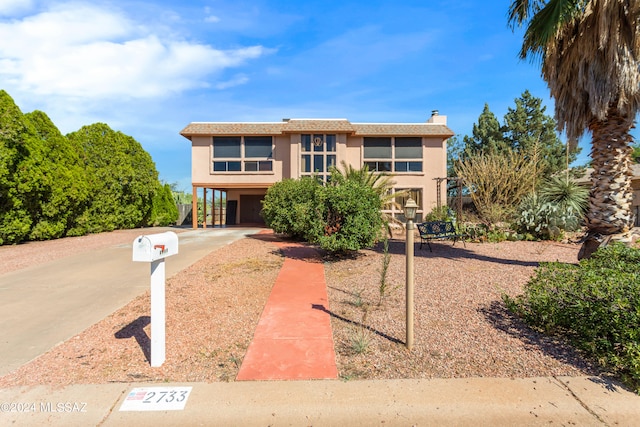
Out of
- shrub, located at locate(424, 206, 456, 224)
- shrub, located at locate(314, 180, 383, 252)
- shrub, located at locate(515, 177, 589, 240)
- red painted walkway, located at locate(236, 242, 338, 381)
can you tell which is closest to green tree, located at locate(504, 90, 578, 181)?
shrub, located at locate(424, 206, 456, 224)

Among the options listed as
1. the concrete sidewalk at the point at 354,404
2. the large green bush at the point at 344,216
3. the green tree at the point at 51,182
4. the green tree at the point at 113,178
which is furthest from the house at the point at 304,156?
the concrete sidewalk at the point at 354,404

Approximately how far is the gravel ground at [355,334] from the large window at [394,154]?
46.7 feet

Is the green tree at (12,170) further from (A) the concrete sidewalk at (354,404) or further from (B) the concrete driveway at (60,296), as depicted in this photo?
(A) the concrete sidewalk at (354,404)

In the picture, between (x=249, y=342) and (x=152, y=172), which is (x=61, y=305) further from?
(x=152, y=172)

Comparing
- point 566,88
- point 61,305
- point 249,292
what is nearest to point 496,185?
point 566,88

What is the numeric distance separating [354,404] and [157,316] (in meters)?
2.16

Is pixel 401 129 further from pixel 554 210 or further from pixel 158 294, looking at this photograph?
pixel 158 294

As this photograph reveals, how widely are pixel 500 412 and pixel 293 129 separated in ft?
60.7

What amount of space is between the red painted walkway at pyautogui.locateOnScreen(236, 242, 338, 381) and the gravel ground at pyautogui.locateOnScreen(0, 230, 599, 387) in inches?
5.5

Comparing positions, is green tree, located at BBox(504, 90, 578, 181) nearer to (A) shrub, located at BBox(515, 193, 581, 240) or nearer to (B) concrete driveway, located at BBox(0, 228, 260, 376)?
(A) shrub, located at BBox(515, 193, 581, 240)

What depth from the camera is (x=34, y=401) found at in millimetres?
2727

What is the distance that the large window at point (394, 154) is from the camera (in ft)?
68.0

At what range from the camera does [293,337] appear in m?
3.91

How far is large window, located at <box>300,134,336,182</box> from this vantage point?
782 inches
